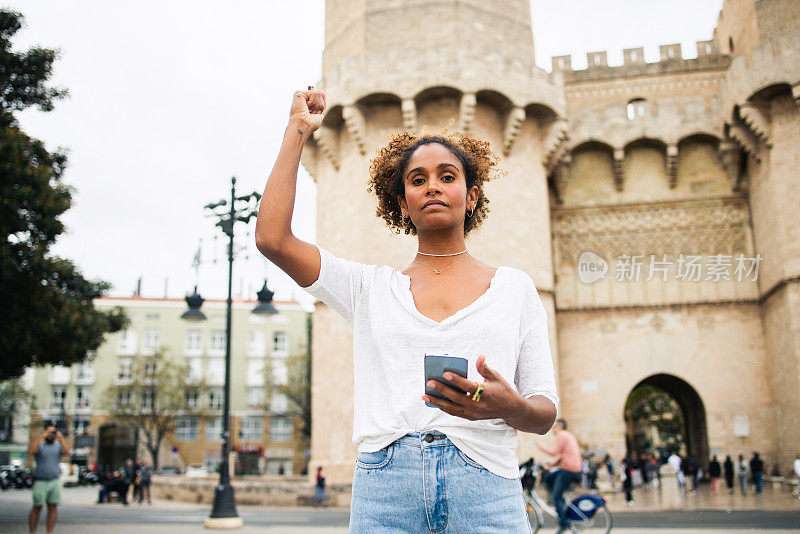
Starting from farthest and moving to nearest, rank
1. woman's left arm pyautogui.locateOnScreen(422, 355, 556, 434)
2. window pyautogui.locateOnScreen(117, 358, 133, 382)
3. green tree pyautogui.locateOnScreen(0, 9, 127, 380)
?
1. window pyautogui.locateOnScreen(117, 358, 133, 382)
2. green tree pyautogui.locateOnScreen(0, 9, 127, 380)
3. woman's left arm pyautogui.locateOnScreen(422, 355, 556, 434)

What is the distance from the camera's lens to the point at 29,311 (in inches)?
421

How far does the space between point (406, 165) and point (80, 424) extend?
49854 millimetres

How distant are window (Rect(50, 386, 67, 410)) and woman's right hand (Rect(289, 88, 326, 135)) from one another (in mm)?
49685

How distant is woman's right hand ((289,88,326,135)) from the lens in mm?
1965

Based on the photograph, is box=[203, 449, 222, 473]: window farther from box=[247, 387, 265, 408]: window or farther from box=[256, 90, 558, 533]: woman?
box=[256, 90, 558, 533]: woman

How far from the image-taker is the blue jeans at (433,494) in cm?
162

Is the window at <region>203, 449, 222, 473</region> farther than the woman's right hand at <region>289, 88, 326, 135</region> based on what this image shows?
Yes

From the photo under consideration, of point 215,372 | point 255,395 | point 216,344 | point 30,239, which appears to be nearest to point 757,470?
point 30,239

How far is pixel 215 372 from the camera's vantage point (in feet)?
154

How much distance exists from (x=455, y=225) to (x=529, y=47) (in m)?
19.0

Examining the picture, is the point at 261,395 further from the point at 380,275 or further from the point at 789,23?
the point at 380,275

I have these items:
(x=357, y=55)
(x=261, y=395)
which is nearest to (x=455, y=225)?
(x=357, y=55)

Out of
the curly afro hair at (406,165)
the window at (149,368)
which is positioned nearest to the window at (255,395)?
the window at (149,368)

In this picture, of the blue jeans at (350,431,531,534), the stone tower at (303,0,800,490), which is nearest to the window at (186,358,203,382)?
the stone tower at (303,0,800,490)
